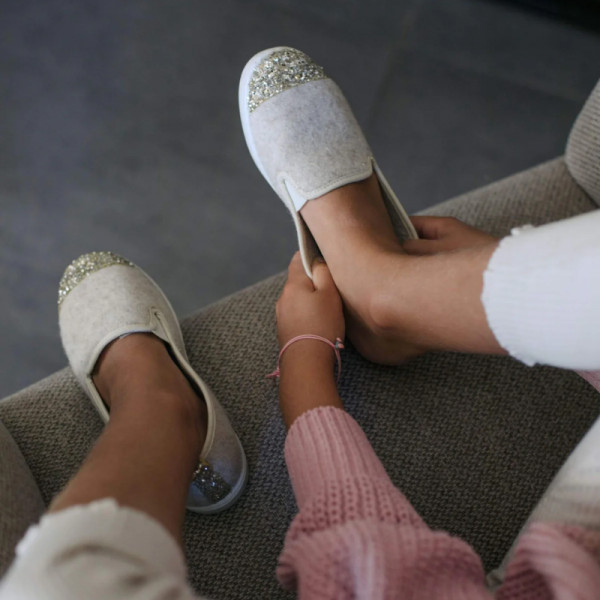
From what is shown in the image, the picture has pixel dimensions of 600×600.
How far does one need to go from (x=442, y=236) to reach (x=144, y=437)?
425 mm

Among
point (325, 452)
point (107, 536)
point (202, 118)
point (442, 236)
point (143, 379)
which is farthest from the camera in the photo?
point (202, 118)

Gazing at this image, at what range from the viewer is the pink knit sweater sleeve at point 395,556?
0.40 m

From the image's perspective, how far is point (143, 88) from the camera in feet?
4.07

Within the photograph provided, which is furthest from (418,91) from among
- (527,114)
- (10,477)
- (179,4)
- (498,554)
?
(10,477)

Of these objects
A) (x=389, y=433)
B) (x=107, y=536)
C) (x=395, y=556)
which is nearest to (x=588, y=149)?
(x=389, y=433)

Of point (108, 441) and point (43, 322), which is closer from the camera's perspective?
point (108, 441)

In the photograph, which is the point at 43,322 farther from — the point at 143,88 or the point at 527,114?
the point at 527,114

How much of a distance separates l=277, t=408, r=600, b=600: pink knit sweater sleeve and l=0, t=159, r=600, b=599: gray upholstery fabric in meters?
0.15

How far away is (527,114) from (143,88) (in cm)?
80

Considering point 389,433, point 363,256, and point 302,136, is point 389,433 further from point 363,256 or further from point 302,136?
point 302,136

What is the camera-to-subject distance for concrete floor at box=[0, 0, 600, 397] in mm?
1131

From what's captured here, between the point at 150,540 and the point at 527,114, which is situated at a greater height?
the point at 527,114

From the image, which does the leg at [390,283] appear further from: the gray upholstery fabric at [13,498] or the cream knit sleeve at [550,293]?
the gray upholstery fabric at [13,498]

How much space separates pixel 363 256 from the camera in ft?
2.24
